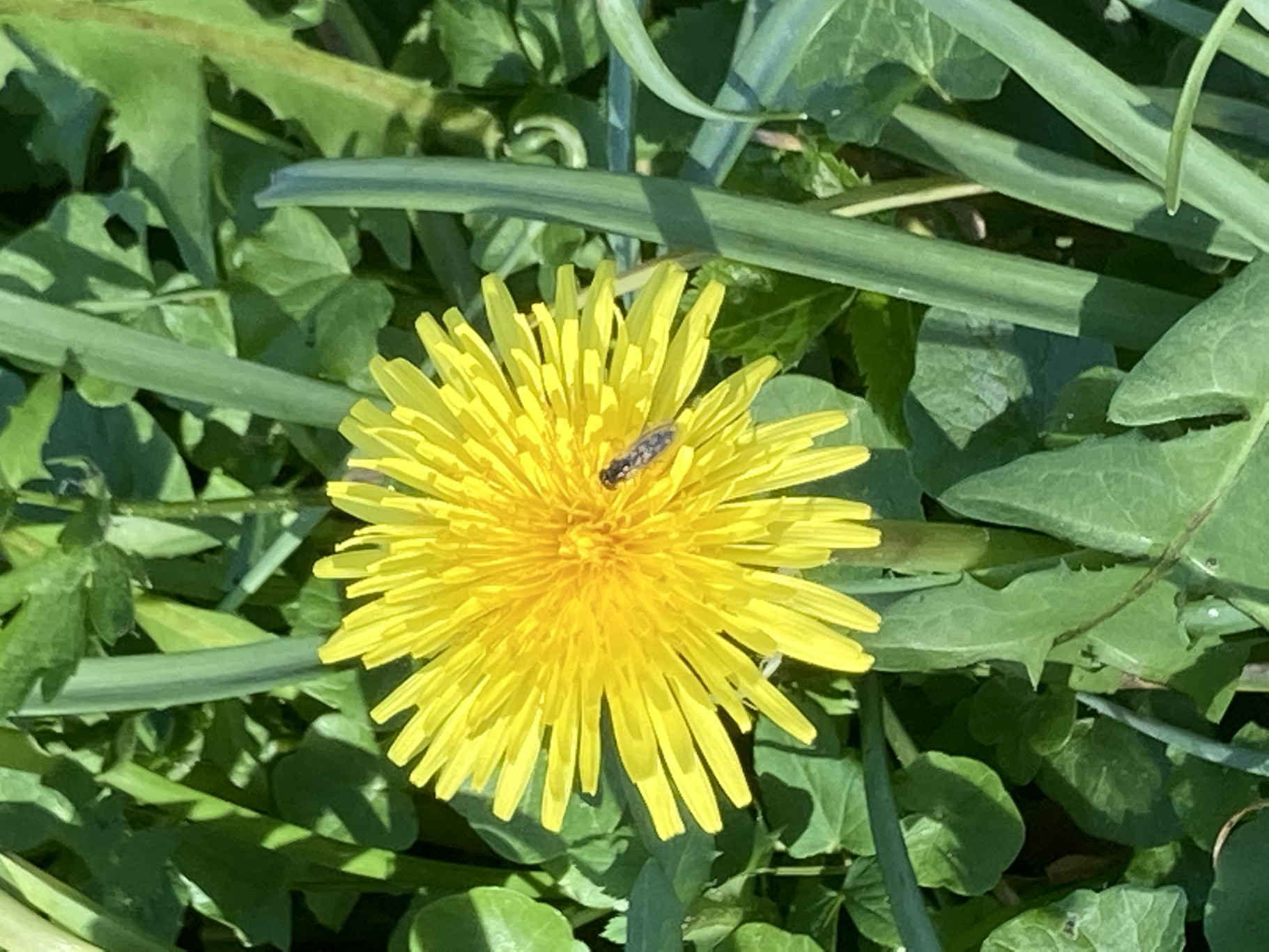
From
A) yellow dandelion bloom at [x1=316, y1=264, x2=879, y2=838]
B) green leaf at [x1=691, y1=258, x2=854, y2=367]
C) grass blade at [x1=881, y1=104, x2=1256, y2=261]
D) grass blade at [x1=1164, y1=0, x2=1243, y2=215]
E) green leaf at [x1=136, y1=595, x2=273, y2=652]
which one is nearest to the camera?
grass blade at [x1=1164, y1=0, x2=1243, y2=215]

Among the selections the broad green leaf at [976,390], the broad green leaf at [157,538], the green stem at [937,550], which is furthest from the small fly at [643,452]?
the broad green leaf at [157,538]

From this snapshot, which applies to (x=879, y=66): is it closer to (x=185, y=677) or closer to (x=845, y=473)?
(x=845, y=473)

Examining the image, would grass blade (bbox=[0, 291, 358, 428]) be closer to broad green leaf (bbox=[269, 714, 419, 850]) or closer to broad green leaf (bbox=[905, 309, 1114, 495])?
broad green leaf (bbox=[269, 714, 419, 850])

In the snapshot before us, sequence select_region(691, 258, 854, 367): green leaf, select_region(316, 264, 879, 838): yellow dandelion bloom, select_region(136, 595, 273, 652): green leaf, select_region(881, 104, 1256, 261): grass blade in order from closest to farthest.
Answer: select_region(316, 264, 879, 838): yellow dandelion bloom, select_region(881, 104, 1256, 261): grass blade, select_region(691, 258, 854, 367): green leaf, select_region(136, 595, 273, 652): green leaf

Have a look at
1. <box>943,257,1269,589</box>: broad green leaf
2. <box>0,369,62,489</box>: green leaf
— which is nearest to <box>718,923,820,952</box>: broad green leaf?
<box>943,257,1269,589</box>: broad green leaf

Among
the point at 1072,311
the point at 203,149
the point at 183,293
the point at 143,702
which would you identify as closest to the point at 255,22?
the point at 203,149

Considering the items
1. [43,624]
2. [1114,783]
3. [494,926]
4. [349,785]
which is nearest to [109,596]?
[43,624]

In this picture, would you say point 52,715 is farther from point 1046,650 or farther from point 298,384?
point 1046,650

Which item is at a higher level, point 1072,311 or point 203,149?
point 203,149
